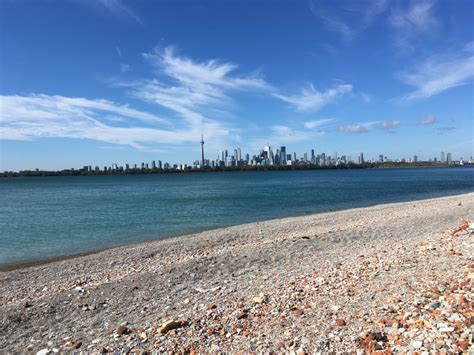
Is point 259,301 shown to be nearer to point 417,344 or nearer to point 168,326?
point 168,326

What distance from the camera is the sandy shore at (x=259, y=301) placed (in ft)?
19.2

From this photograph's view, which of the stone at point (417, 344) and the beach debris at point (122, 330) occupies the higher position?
the stone at point (417, 344)

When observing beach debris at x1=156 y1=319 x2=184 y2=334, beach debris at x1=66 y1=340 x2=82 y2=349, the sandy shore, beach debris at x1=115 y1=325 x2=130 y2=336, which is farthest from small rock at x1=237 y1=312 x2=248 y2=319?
beach debris at x1=66 y1=340 x2=82 y2=349

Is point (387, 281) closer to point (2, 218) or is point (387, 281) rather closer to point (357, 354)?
point (357, 354)

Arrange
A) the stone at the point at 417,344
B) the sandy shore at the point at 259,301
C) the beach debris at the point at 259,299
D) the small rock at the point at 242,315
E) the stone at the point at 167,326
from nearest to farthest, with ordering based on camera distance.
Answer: the stone at the point at 417,344
the sandy shore at the point at 259,301
the stone at the point at 167,326
the small rock at the point at 242,315
the beach debris at the point at 259,299

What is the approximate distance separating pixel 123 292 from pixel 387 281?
7.45 metres

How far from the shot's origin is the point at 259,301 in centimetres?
804

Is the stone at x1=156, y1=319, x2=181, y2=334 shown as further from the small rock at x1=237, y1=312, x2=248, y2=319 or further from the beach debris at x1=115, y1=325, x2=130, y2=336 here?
the small rock at x1=237, y1=312, x2=248, y2=319

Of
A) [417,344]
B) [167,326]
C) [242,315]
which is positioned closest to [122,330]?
[167,326]

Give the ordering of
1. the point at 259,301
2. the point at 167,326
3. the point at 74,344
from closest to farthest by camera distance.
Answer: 1. the point at 167,326
2. the point at 74,344
3. the point at 259,301

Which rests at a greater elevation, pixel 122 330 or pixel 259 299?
pixel 259 299

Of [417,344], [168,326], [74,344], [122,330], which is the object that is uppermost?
[417,344]

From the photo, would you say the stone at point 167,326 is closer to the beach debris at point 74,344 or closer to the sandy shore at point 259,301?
the sandy shore at point 259,301

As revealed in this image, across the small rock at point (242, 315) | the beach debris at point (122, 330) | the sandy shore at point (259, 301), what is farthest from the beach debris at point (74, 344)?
the small rock at point (242, 315)
